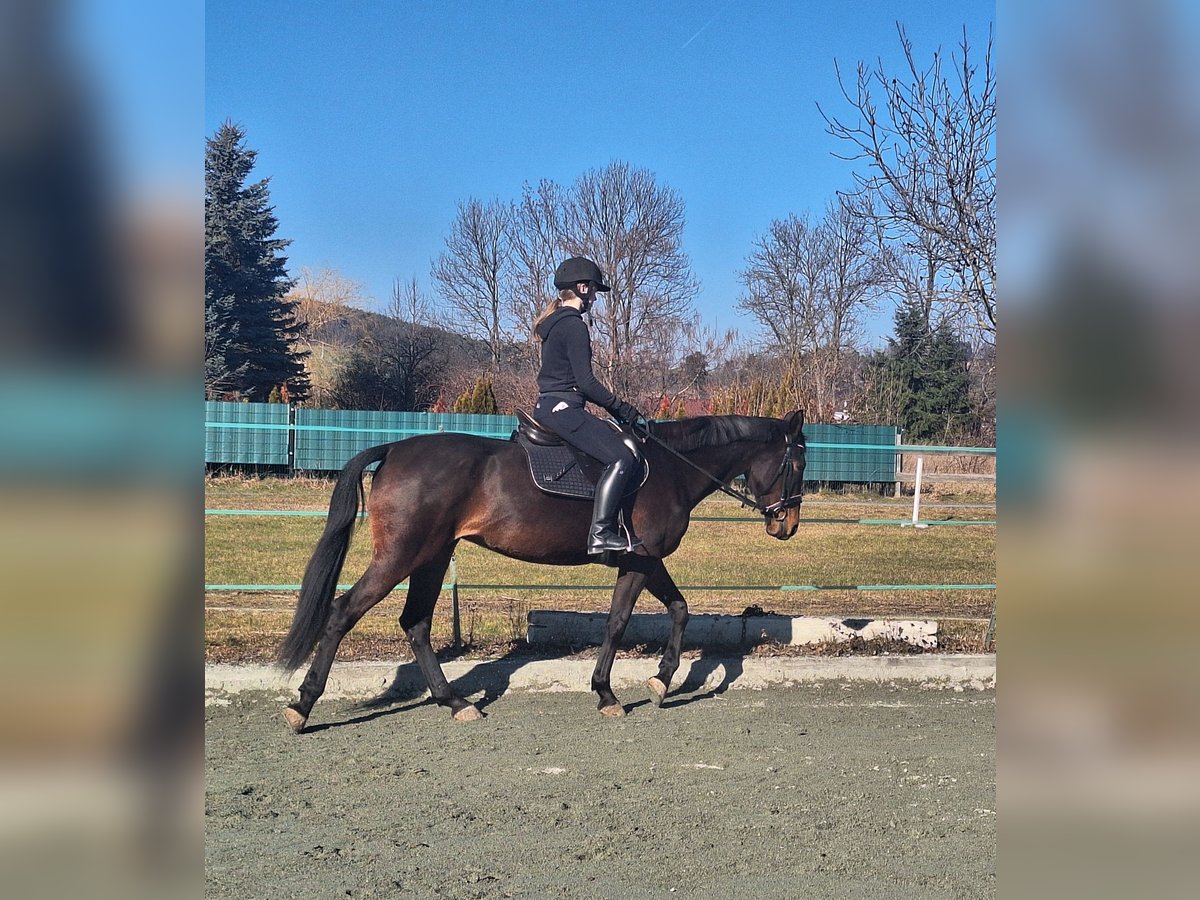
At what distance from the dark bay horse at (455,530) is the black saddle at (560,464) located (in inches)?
3.1

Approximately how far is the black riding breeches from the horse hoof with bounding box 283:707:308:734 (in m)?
2.18

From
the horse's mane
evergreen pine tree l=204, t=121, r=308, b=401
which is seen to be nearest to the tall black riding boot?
the horse's mane

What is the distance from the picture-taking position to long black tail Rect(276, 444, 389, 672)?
5.76 m

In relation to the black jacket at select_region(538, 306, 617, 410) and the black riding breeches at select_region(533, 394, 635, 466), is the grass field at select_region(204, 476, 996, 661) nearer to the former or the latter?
the black riding breeches at select_region(533, 394, 635, 466)

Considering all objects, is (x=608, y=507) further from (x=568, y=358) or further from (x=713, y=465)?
(x=713, y=465)

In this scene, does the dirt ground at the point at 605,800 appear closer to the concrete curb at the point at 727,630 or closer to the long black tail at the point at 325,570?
the long black tail at the point at 325,570

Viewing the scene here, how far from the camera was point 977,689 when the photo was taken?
7.17 meters

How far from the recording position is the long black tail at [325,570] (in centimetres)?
576

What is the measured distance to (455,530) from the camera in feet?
20.1

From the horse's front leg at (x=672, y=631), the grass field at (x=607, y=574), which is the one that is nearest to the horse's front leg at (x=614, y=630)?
the horse's front leg at (x=672, y=631)
